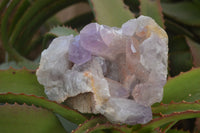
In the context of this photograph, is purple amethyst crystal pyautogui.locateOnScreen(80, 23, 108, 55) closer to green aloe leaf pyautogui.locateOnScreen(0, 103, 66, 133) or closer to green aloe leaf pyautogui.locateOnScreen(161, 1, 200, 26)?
green aloe leaf pyautogui.locateOnScreen(0, 103, 66, 133)

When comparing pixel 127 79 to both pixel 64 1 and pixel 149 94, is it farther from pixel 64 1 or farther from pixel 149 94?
pixel 64 1

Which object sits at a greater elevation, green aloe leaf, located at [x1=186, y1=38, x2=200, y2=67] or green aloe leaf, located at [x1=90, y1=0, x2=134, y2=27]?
green aloe leaf, located at [x1=90, y1=0, x2=134, y2=27]

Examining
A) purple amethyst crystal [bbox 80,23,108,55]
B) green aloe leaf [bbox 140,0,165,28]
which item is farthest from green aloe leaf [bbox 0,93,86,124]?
green aloe leaf [bbox 140,0,165,28]

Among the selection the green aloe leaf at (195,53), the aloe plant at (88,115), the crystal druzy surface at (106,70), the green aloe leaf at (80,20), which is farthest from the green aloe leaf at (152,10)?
the green aloe leaf at (80,20)

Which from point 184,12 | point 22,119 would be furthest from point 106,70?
point 184,12

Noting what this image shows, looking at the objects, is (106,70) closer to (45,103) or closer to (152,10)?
(45,103)

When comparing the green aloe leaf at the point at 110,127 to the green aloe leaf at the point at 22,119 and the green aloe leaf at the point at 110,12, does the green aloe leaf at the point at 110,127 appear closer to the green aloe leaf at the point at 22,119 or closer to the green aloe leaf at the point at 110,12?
the green aloe leaf at the point at 22,119

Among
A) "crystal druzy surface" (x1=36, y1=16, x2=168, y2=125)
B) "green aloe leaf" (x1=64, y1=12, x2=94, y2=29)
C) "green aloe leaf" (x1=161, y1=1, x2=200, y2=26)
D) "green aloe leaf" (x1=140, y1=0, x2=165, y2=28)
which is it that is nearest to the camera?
"crystal druzy surface" (x1=36, y1=16, x2=168, y2=125)
